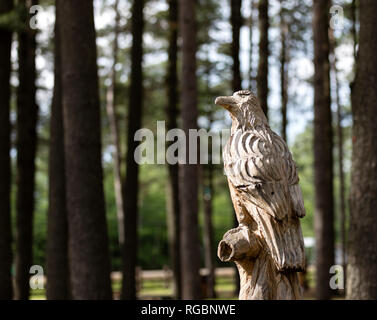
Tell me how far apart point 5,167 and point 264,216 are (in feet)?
33.9

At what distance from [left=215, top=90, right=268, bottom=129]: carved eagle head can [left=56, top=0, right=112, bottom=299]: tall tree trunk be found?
4.66 m

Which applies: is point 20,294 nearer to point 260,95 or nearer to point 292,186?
point 260,95

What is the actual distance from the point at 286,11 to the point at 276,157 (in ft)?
64.9

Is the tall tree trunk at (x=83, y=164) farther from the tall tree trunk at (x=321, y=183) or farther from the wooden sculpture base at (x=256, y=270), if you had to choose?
the tall tree trunk at (x=321, y=183)

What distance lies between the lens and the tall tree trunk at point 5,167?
45.3 feet

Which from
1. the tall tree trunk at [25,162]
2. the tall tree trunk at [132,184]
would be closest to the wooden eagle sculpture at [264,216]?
the tall tree trunk at [132,184]

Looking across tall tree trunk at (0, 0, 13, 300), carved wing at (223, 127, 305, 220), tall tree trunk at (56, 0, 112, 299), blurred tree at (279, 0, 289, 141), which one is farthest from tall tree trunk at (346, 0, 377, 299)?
blurred tree at (279, 0, 289, 141)

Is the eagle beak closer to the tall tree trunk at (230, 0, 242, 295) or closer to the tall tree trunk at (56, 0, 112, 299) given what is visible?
the tall tree trunk at (56, 0, 112, 299)

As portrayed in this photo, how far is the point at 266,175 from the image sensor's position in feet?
16.1

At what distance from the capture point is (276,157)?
4977 millimetres

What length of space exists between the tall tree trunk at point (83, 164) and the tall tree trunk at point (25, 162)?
20.4 feet

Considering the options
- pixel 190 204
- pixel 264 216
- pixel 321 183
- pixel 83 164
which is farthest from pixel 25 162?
pixel 264 216

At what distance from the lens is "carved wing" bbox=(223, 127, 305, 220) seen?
4.89 m
